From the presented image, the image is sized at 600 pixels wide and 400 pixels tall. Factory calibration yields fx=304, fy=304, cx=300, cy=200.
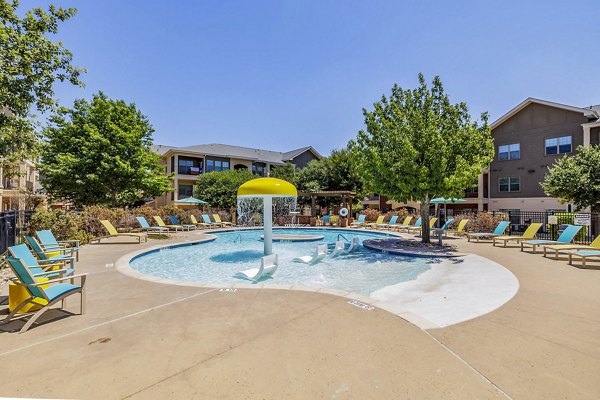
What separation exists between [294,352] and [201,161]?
39.7 meters

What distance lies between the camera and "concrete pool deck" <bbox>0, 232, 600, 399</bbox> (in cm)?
301

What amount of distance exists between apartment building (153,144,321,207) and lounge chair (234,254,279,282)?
1145 inches

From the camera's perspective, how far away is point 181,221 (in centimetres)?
2327

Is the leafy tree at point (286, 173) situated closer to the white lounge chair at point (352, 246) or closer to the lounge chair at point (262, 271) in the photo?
the white lounge chair at point (352, 246)

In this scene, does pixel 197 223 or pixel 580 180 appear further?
pixel 197 223

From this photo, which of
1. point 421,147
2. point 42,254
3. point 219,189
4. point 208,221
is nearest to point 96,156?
point 208,221

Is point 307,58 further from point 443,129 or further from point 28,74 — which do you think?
point 28,74

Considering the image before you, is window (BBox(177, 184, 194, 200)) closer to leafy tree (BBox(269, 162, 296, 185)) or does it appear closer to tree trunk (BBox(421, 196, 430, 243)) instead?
leafy tree (BBox(269, 162, 296, 185))

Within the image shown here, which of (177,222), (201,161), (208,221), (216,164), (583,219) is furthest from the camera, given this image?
(216,164)

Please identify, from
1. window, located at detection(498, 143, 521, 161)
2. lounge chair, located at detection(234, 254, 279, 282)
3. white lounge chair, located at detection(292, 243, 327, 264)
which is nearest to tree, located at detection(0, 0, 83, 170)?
lounge chair, located at detection(234, 254, 279, 282)

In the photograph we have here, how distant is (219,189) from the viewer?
1241 inches

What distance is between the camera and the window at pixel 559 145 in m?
24.6

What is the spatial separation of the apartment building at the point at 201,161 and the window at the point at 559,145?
1090 inches

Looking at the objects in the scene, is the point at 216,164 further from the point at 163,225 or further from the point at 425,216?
the point at 425,216
